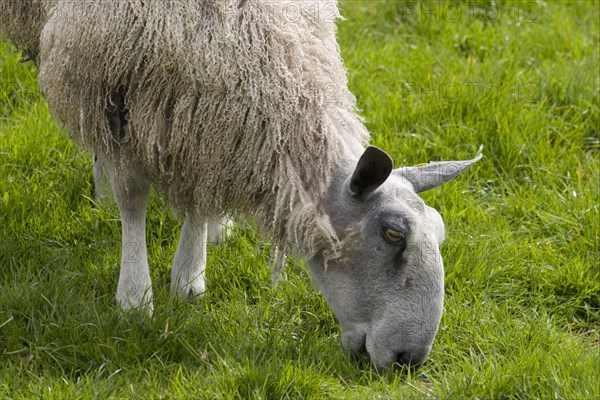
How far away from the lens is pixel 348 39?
303 inches

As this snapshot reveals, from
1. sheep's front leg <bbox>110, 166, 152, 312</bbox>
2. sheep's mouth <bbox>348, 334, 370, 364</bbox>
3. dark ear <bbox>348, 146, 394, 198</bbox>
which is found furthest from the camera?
sheep's front leg <bbox>110, 166, 152, 312</bbox>

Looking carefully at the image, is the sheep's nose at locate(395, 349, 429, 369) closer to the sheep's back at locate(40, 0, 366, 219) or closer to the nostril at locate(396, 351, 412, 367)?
the nostril at locate(396, 351, 412, 367)

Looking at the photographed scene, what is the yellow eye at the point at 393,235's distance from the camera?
4215 mm

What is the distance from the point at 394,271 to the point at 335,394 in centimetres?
60

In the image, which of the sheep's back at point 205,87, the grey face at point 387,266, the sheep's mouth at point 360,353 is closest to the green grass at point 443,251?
the sheep's mouth at point 360,353

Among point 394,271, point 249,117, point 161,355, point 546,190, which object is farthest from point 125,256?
point 546,190

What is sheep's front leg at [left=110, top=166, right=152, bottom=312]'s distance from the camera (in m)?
4.82

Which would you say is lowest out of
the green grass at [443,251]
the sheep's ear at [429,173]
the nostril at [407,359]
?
the green grass at [443,251]

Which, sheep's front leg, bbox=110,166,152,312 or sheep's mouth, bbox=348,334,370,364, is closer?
sheep's mouth, bbox=348,334,370,364

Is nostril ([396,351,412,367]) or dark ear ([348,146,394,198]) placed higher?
dark ear ([348,146,394,198])

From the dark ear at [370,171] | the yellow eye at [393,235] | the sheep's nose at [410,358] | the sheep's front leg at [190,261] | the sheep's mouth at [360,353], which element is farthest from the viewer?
the sheep's front leg at [190,261]

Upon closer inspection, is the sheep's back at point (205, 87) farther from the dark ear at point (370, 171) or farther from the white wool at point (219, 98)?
the dark ear at point (370, 171)

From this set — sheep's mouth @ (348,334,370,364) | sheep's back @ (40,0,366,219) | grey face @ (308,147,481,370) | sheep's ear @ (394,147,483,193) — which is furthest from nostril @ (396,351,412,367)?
sheep's back @ (40,0,366,219)

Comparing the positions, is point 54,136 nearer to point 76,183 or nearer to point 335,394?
point 76,183
